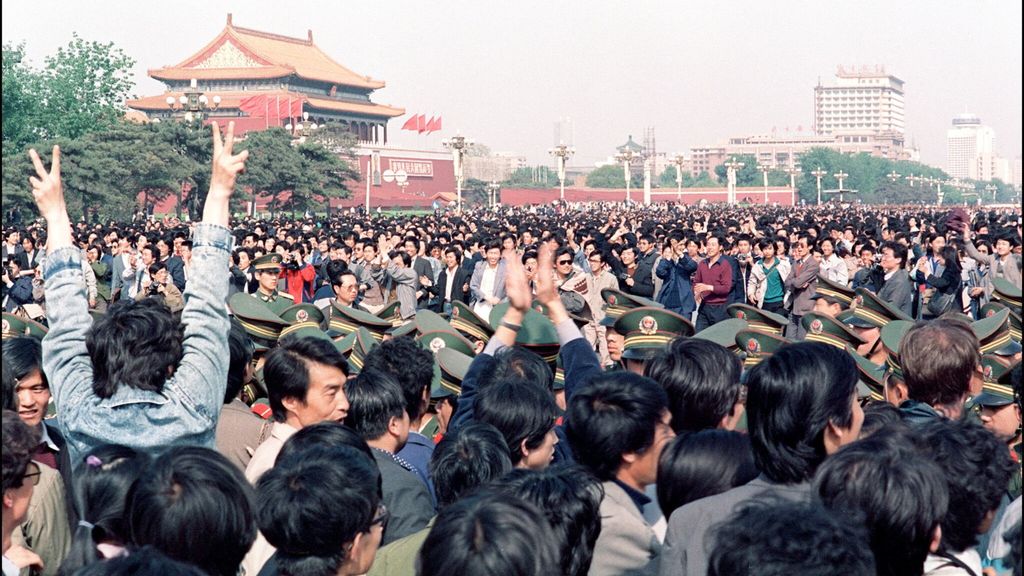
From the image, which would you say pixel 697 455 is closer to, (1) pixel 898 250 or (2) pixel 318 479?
(2) pixel 318 479

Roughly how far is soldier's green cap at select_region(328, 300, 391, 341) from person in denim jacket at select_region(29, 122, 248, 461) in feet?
13.0

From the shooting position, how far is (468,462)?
3.15 m

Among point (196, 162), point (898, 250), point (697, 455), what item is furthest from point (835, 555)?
point (196, 162)

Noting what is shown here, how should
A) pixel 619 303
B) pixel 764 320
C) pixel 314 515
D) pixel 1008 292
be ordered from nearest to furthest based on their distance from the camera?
pixel 314 515
pixel 764 320
pixel 619 303
pixel 1008 292

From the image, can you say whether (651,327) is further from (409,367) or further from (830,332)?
(409,367)

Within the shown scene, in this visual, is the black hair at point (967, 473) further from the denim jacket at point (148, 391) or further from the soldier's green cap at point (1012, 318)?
the soldier's green cap at point (1012, 318)

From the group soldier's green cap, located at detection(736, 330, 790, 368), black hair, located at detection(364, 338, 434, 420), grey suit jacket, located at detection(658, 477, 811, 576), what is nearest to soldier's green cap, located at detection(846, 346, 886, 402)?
soldier's green cap, located at detection(736, 330, 790, 368)

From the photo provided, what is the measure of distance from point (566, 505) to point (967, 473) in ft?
2.72

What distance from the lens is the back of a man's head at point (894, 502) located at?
2.38 meters

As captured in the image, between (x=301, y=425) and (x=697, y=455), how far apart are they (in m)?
1.25

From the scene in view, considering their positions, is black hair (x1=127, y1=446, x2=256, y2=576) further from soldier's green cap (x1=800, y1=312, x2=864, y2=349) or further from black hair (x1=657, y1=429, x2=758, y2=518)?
soldier's green cap (x1=800, y1=312, x2=864, y2=349)

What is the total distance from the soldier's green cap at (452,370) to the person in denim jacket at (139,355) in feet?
6.72

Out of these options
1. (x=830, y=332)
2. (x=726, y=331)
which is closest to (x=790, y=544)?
(x=726, y=331)

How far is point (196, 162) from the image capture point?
3219cm
